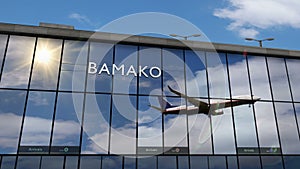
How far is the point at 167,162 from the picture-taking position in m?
17.6

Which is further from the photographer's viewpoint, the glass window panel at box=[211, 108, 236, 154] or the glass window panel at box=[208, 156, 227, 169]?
the glass window panel at box=[211, 108, 236, 154]

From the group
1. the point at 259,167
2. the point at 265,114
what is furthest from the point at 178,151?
the point at 265,114

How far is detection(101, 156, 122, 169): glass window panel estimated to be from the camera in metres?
16.7

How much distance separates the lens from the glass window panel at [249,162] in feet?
60.7

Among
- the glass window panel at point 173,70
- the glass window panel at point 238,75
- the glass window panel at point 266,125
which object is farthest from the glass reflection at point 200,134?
the glass window panel at point 266,125

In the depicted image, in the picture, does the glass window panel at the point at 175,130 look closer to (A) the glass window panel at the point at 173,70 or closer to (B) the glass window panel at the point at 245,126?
(A) the glass window panel at the point at 173,70

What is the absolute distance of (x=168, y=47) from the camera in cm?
2094

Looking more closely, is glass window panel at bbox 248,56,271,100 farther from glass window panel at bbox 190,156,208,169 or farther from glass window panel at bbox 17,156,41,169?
glass window panel at bbox 17,156,41,169

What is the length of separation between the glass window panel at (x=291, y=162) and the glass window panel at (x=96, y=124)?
13317 mm

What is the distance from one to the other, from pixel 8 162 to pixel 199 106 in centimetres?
1321

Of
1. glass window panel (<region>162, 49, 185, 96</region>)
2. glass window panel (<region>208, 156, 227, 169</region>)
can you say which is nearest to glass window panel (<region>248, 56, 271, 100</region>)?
glass window panel (<region>162, 49, 185, 96</region>)

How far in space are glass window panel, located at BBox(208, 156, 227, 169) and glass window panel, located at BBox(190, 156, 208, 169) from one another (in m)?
0.40

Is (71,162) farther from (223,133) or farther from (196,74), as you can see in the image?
(196,74)

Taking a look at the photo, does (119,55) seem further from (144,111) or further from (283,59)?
(283,59)
